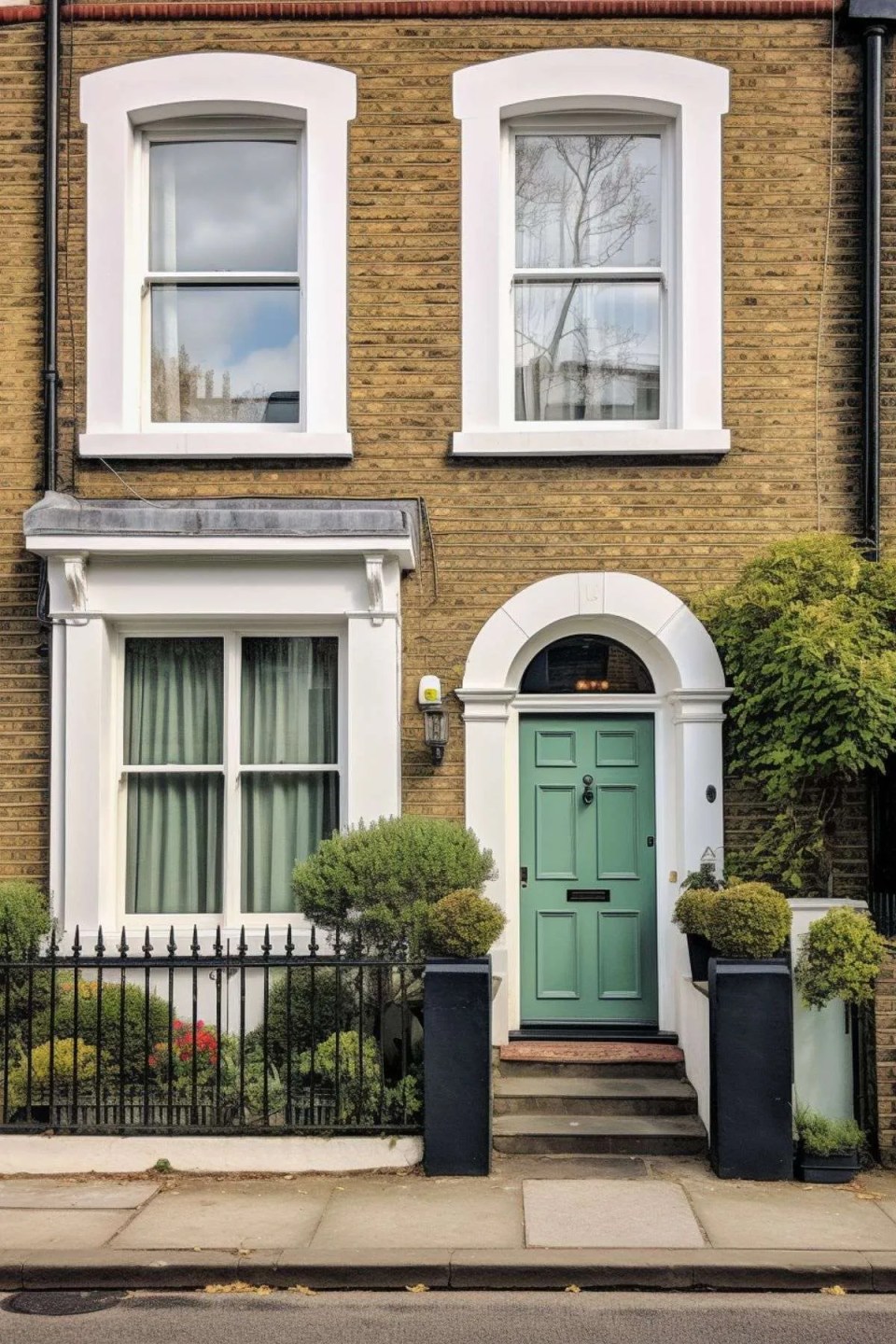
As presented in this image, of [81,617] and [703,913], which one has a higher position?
[81,617]

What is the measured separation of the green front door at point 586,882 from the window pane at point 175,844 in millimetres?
2063

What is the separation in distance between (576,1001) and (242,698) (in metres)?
3.01

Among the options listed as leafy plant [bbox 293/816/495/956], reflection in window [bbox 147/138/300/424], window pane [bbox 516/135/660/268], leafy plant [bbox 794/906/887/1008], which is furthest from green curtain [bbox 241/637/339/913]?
leafy plant [bbox 794/906/887/1008]

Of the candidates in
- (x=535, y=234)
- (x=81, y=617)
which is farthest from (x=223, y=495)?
(x=535, y=234)

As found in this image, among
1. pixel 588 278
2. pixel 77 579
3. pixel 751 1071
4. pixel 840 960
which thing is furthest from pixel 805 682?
pixel 77 579

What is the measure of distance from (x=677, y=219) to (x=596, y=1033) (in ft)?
18.0

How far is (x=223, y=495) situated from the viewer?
9859mm

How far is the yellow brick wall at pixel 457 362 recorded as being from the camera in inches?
385

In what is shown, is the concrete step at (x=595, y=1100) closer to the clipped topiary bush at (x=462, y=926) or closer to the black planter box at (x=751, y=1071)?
the black planter box at (x=751, y=1071)

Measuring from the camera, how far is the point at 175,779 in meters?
9.85

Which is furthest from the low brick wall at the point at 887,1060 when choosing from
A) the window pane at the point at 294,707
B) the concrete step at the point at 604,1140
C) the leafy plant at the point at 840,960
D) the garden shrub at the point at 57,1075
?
the garden shrub at the point at 57,1075

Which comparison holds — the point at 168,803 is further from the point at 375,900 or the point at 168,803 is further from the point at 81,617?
the point at 375,900

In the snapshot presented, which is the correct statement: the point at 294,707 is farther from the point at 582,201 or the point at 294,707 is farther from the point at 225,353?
the point at 582,201

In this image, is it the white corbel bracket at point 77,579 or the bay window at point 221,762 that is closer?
the white corbel bracket at point 77,579
